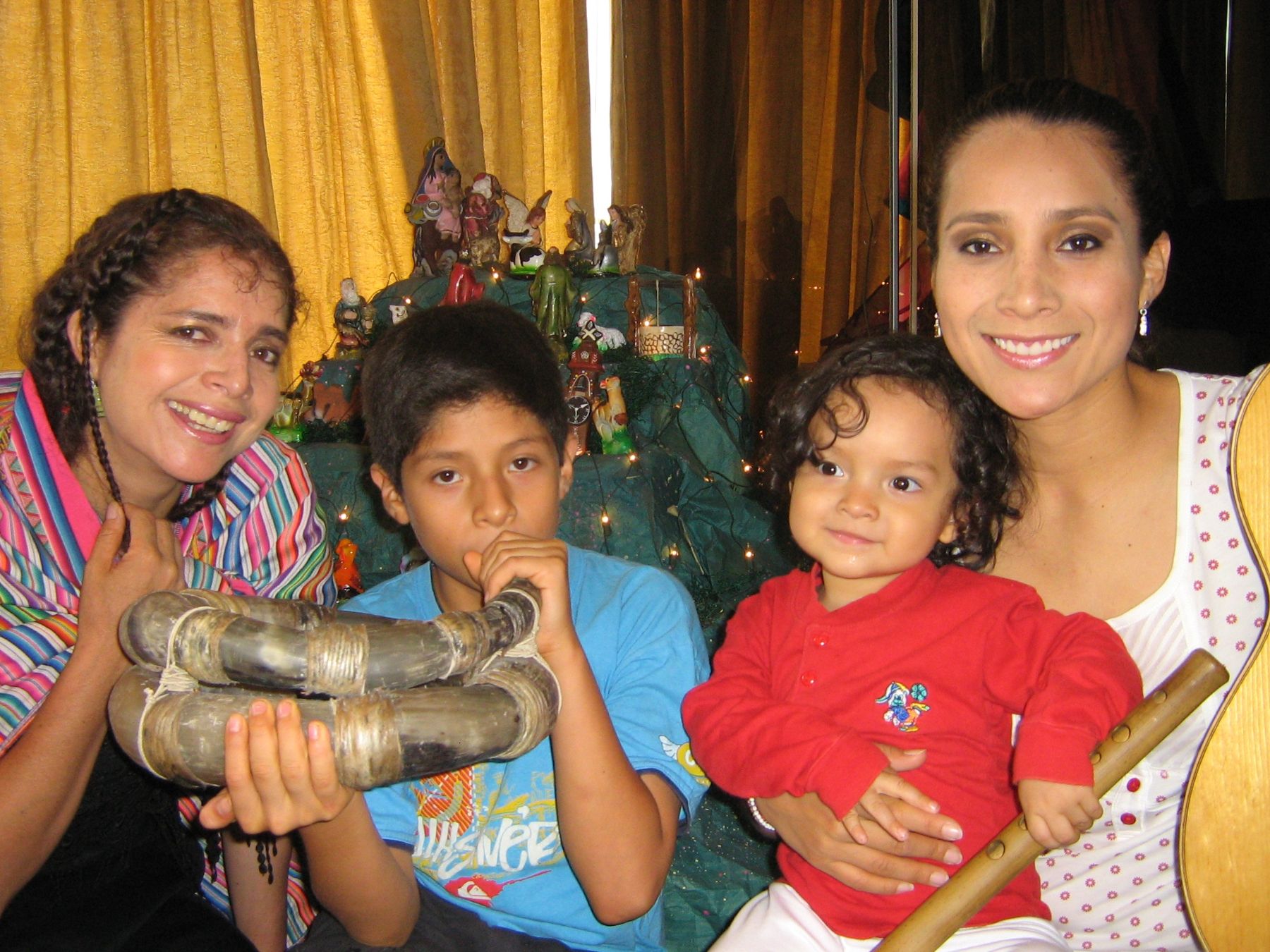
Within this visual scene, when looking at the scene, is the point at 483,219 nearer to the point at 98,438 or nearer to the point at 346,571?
the point at 346,571

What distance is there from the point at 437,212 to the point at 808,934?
271cm

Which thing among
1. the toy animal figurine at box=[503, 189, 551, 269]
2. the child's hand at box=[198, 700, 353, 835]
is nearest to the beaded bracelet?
the child's hand at box=[198, 700, 353, 835]

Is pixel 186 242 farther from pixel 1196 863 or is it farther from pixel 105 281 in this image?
pixel 1196 863

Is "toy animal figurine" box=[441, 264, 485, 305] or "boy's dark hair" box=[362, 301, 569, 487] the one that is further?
"toy animal figurine" box=[441, 264, 485, 305]

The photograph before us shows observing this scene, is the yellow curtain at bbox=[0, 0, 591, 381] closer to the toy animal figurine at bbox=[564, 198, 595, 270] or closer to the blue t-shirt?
the toy animal figurine at bbox=[564, 198, 595, 270]

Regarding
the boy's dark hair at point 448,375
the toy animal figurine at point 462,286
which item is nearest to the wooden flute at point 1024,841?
the boy's dark hair at point 448,375

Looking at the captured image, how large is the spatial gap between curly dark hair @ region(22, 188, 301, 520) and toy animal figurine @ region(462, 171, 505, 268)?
1.84 m

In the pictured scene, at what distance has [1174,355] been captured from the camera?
2.20 metres

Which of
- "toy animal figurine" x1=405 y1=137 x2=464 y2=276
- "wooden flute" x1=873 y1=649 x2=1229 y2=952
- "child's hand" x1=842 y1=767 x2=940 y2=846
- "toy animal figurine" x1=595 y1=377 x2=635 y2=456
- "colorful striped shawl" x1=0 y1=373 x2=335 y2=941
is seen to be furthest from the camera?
"toy animal figurine" x1=405 y1=137 x2=464 y2=276

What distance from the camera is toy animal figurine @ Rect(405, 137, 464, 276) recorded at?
3186mm

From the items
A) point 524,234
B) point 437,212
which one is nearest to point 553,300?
point 524,234

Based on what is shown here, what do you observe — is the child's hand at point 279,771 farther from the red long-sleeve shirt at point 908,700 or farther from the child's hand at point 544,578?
the red long-sleeve shirt at point 908,700

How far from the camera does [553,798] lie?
111cm

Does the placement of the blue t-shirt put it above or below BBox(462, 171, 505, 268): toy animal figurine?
below
